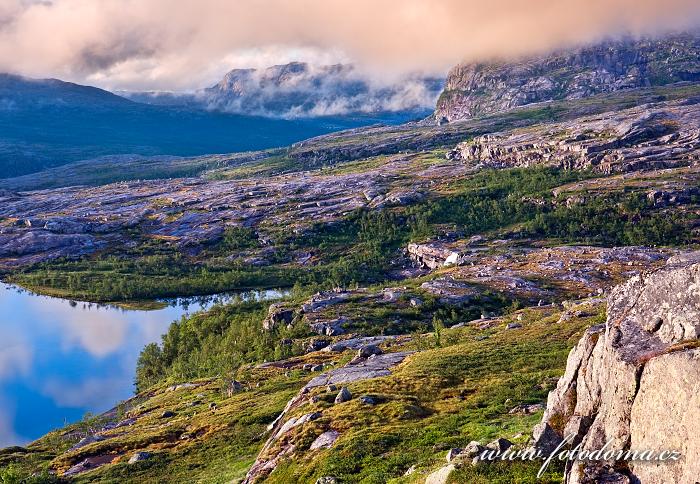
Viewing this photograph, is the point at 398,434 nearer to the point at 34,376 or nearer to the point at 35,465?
the point at 35,465

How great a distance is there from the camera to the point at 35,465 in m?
78.8

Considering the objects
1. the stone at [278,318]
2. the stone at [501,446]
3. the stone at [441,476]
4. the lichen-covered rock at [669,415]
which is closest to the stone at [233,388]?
the stone at [278,318]

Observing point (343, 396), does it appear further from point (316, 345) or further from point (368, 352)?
point (316, 345)

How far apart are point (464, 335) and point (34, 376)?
113641 mm

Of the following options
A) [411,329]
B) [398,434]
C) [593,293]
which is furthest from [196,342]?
[398,434]

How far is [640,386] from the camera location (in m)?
24.7

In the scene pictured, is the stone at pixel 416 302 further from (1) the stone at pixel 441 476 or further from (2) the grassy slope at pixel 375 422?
(1) the stone at pixel 441 476

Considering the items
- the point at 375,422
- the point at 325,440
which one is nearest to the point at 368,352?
the point at 375,422

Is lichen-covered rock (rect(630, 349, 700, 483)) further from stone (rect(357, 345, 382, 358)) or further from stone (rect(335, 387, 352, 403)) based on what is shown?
stone (rect(357, 345, 382, 358))

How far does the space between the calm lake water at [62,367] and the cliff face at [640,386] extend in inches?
4628

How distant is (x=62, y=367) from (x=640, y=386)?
161740 mm

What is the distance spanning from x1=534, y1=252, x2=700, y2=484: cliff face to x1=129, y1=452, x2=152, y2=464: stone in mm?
53138

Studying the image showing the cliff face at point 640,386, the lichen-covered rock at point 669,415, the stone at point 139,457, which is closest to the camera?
the lichen-covered rock at point 669,415

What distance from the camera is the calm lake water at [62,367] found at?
128 m
